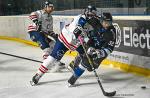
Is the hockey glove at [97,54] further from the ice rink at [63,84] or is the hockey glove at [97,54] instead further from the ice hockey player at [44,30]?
the ice hockey player at [44,30]

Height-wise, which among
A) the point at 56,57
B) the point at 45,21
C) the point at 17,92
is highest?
the point at 45,21

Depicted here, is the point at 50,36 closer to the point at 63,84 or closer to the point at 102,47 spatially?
the point at 63,84

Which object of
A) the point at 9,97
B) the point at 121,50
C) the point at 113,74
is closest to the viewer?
the point at 9,97

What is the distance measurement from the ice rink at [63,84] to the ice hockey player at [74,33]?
0.30 meters

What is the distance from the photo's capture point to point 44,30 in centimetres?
607

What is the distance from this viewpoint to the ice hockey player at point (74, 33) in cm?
478

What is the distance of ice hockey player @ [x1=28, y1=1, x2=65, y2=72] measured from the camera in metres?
5.93

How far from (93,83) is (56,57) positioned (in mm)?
627

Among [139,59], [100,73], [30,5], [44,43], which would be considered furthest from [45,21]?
[30,5]

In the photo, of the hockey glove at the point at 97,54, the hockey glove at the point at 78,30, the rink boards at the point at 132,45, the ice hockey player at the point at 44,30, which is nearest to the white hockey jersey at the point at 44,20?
the ice hockey player at the point at 44,30

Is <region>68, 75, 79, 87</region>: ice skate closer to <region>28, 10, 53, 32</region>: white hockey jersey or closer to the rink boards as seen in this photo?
the rink boards

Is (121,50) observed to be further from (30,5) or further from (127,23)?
(30,5)

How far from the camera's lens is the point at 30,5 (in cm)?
1069

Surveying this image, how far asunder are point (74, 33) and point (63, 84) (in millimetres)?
772
